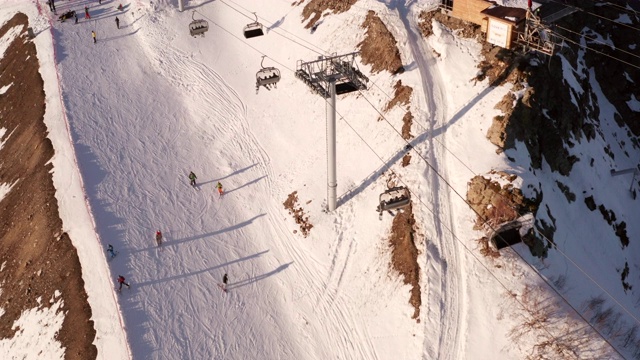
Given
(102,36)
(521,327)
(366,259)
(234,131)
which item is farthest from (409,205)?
(102,36)

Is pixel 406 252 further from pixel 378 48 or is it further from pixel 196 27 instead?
pixel 196 27

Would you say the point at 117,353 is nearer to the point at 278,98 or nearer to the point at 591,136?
the point at 278,98

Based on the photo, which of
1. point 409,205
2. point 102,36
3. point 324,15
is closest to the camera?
point 409,205

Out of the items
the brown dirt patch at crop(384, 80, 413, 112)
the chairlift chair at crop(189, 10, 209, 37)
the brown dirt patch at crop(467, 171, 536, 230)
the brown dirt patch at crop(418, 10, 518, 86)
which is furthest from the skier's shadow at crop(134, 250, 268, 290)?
the chairlift chair at crop(189, 10, 209, 37)

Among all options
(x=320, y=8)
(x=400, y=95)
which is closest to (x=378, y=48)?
(x=400, y=95)

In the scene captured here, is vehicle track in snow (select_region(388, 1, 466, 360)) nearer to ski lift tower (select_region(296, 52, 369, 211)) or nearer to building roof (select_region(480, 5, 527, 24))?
building roof (select_region(480, 5, 527, 24))

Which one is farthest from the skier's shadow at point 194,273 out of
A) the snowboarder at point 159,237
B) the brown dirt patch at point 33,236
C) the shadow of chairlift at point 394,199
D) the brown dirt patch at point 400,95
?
the brown dirt patch at point 400,95
